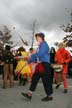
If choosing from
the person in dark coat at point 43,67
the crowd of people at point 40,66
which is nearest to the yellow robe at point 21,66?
the crowd of people at point 40,66

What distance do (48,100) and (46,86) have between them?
1.22 ft

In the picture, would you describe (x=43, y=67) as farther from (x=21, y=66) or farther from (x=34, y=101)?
(x=21, y=66)

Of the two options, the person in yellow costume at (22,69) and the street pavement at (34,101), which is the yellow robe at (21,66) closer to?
the person in yellow costume at (22,69)

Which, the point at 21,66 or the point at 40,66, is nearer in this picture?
the point at 40,66

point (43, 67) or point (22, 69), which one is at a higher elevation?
point (43, 67)

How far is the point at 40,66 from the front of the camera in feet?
37.6

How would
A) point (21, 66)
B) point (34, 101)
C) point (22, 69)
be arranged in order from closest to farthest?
point (34, 101) → point (21, 66) → point (22, 69)

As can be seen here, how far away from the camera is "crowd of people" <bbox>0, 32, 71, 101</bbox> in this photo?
1141 cm

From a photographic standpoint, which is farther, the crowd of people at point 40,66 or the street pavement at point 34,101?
the crowd of people at point 40,66

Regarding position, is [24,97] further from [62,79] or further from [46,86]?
[62,79]

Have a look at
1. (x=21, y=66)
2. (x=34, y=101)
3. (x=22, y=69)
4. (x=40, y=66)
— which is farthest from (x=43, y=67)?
(x=22, y=69)

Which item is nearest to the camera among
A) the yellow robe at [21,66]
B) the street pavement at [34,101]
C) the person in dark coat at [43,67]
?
the street pavement at [34,101]

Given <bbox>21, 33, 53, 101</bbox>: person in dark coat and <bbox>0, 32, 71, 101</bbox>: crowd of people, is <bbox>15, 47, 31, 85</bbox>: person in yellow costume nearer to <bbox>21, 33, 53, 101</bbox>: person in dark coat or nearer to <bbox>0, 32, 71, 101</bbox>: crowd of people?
<bbox>0, 32, 71, 101</bbox>: crowd of people

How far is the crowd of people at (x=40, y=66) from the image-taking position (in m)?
11.4
